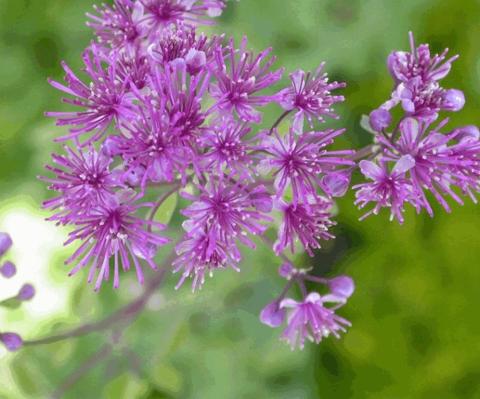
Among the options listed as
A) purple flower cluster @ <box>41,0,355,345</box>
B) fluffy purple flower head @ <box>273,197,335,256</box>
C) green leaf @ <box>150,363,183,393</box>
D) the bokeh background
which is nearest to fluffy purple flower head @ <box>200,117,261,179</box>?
purple flower cluster @ <box>41,0,355,345</box>

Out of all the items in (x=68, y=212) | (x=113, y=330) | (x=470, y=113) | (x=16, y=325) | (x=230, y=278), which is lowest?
(x=16, y=325)

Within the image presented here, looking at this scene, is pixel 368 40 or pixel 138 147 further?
pixel 368 40

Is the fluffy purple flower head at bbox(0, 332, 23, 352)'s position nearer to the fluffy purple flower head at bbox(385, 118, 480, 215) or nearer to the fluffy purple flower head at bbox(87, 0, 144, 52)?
the fluffy purple flower head at bbox(87, 0, 144, 52)

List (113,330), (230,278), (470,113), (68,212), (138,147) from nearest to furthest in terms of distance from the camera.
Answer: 1. (138,147)
2. (68,212)
3. (113,330)
4. (230,278)
5. (470,113)

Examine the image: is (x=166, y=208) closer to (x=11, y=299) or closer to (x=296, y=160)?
(x=296, y=160)

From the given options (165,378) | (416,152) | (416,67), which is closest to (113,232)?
(416,152)

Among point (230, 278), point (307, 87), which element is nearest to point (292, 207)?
point (307, 87)

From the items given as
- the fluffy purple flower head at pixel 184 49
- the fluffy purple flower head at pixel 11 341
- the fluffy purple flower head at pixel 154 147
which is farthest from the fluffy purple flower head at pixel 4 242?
the fluffy purple flower head at pixel 184 49

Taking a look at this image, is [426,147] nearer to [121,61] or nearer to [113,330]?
[121,61]
